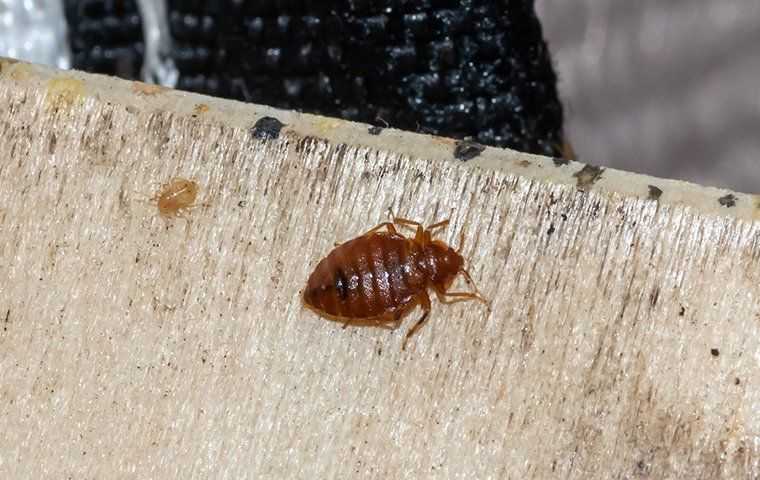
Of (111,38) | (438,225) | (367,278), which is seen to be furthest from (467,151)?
(111,38)

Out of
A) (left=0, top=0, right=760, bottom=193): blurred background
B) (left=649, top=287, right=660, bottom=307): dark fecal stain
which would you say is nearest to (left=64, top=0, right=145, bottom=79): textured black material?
(left=0, top=0, right=760, bottom=193): blurred background

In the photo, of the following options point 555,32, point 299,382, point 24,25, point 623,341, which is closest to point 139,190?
point 299,382

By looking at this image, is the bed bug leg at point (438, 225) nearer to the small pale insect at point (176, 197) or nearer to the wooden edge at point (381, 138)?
the wooden edge at point (381, 138)

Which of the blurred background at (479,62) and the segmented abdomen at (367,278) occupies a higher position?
the blurred background at (479,62)

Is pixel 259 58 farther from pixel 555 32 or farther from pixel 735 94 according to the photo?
pixel 735 94

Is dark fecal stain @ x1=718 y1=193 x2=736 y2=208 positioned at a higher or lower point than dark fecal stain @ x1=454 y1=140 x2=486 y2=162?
higher

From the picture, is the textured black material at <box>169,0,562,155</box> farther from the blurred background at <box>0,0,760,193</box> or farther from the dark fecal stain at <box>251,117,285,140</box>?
the dark fecal stain at <box>251,117,285,140</box>

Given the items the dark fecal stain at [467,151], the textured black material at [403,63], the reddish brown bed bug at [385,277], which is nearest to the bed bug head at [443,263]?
the reddish brown bed bug at [385,277]
